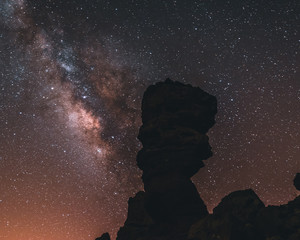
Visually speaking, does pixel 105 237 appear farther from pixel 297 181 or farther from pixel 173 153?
pixel 297 181

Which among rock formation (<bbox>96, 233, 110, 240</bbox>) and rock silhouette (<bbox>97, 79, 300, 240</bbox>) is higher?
rock silhouette (<bbox>97, 79, 300, 240</bbox>)

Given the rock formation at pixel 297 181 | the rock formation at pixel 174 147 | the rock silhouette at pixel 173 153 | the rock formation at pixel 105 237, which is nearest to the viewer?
the rock formation at pixel 297 181

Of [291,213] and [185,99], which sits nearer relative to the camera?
[291,213]

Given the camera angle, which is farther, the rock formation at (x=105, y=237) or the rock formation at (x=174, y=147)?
the rock formation at (x=105, y=237)

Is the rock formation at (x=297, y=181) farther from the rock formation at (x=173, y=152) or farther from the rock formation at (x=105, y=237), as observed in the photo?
the rock formation at (x=105, y=237)

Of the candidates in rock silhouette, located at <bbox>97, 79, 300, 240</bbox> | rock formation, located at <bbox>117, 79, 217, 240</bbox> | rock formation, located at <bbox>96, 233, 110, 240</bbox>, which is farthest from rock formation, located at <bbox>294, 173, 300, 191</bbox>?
rock formation, located at <bbox>96, 233, 110, 240</bbox>

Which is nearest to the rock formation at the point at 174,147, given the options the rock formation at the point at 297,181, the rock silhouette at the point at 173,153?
the rock silhouette at the point at 173,153

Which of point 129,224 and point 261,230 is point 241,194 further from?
point 129,224

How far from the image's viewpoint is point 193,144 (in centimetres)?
3044

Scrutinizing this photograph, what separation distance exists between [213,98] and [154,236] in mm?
16986

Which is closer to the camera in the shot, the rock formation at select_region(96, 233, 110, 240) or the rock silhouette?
the rock silhouette

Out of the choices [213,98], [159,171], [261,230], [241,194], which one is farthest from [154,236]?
[213,98]

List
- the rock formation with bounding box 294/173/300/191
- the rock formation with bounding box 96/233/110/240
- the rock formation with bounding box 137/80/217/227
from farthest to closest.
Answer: the rock formation with bounding box 96/233/110/240, the rock formation with bounding box 137/80/217/227, the rock formation with bounding box 294/173/300/191

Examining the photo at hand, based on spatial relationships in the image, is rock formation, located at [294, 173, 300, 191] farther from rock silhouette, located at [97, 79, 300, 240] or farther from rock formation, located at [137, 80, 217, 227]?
rock formation, located at [137, 80, 217, 227]
